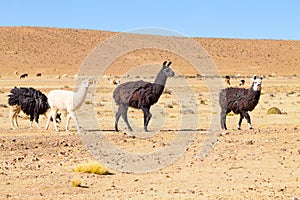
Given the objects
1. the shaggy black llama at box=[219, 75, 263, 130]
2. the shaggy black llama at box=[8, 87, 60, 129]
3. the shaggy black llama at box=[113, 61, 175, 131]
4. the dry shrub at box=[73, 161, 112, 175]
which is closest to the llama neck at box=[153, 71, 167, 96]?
the shaggy black llama at box=[113, 61, 175, 131]

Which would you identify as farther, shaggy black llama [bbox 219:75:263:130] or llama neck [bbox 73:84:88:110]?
shaggy black llama [bbox 219:75:263:130]

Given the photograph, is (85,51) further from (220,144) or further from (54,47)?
(220,144)

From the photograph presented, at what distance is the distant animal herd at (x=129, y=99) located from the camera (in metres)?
20.1

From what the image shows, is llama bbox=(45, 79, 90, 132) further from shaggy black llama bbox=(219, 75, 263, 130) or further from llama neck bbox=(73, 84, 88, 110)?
shaggy black llama bbox=(219, 75, 263, 130)

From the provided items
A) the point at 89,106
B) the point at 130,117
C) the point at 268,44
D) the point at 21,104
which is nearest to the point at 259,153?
the point at 21,104

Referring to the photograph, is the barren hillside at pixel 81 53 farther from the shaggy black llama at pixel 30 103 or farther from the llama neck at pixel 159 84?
the llama neck at pixel 159 84

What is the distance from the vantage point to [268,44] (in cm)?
14675

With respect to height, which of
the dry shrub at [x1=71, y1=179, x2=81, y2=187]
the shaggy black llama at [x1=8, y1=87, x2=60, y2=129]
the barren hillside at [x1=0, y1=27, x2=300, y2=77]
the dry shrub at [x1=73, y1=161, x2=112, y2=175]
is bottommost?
the dry shrub at [x1=71, y1=179, x2=81, y2=187]

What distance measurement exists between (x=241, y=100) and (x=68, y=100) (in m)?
5.52

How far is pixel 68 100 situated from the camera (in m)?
20.3

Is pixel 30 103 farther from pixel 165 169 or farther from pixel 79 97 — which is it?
pixel 165 169

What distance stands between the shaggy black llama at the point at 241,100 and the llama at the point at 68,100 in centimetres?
451

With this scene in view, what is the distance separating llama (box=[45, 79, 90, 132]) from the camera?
20.1 meters

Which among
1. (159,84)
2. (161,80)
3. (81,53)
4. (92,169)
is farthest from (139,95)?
(81,53)
